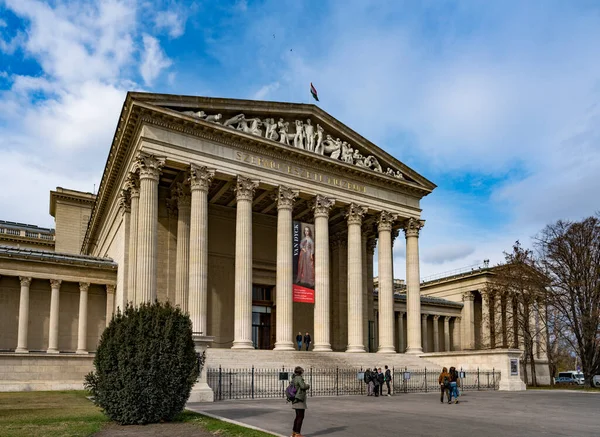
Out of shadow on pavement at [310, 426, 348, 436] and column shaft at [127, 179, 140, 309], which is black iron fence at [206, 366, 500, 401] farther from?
shadow on pavement at [310, 426, 348, 436]

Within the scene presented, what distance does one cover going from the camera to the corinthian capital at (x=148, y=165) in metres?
31.0

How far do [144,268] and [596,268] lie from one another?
28.5 meters

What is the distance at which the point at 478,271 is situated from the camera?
62.3 m

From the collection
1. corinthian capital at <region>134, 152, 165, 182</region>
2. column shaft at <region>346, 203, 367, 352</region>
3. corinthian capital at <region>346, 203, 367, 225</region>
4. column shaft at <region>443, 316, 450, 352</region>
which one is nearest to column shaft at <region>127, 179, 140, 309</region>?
corinthian capital at <region>134, 152, 165, 182</region>

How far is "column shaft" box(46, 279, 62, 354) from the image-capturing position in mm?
35469

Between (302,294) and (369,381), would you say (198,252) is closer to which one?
(302,294)

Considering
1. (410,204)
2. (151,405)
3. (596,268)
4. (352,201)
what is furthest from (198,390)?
(596,268)

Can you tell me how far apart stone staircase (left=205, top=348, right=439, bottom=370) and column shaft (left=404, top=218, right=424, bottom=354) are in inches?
93.3

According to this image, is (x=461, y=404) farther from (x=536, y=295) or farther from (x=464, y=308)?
(x=464, y=308)

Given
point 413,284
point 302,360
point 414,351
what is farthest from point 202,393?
point 413,284

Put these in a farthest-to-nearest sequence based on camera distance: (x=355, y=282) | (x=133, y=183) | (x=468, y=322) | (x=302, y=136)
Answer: (x=468, y=322) < (x=355, y=282) < (x=302, y=136) < (x=133, y=183)

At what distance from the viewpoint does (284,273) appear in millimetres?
35188

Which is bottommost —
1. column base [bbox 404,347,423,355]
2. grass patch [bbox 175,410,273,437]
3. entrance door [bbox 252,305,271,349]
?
grass patch [bbox 175,410,273,437]

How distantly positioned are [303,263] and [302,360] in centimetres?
620
